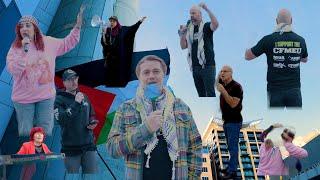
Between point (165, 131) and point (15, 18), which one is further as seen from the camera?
point (15, 18)

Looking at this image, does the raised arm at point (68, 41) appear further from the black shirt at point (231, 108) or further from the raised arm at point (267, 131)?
the raised arm at point (267, 131)

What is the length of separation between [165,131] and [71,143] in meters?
2.88

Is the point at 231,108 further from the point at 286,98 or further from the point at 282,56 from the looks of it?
the point at 282,56

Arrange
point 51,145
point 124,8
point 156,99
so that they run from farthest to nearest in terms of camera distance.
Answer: point 124,8, point 51,145, point 156,99

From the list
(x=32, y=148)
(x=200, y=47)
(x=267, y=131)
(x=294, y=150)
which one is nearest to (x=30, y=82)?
(x=32, y=148)

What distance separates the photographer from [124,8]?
17.2 m

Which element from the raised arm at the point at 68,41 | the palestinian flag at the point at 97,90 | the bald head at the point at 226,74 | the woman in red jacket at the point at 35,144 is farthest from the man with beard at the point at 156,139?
the raised arm at the point at 68,41

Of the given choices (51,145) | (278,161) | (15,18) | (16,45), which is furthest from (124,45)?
(51,145)

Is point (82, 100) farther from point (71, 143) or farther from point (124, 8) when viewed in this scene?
point (124, 8)

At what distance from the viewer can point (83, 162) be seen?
786 centimetres

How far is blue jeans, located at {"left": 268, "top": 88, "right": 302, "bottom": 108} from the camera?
7.35 metres

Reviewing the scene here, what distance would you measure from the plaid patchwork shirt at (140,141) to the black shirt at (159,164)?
8 cm

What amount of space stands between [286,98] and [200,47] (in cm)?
170

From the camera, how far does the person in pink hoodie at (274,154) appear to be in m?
7.63
